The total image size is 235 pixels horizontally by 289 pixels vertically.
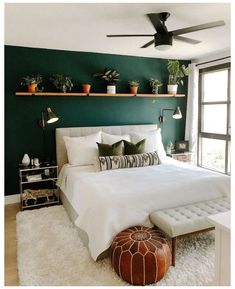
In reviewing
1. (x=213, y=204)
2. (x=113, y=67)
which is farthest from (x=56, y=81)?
(x=213, y=204)

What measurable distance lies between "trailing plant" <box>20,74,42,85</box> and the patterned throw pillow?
152 centimetres

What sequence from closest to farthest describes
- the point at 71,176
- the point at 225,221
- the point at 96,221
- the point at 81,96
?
the point at 225,221, the point at 96,221, the point at 71,176, the point at 81,96

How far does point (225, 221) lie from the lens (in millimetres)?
1195

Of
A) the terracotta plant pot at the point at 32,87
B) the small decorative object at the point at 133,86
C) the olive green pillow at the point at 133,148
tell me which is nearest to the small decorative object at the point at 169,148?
the olive green pillow at the point at 133,148

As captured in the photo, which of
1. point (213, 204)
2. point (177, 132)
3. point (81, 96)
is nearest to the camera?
point (213, 204)

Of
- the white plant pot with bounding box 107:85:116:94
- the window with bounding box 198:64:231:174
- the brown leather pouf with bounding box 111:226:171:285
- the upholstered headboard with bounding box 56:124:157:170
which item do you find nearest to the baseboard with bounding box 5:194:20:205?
the upholstered headboard with bounding box 56:124:157:170

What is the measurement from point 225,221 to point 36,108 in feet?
11.2

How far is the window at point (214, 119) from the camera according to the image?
4.50 meters

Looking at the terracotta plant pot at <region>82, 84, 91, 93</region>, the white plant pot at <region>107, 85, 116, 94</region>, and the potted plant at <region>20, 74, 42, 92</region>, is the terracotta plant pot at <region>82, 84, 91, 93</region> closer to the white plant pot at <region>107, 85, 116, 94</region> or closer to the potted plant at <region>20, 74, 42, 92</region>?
the white plant pot at <region>107, 85, 116, 94</region>

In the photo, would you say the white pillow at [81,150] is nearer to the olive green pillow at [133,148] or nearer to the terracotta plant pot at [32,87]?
the olive green pillow at [133,148]

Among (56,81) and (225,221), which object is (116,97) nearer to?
(56,81)

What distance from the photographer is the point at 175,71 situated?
4.66 meters

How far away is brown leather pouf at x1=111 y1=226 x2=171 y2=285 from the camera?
196 cm

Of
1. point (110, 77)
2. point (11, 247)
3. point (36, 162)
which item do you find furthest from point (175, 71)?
point (11, 247)
